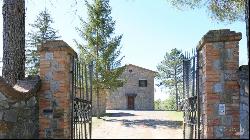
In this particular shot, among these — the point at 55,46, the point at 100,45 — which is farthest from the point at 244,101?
the point at 100,45

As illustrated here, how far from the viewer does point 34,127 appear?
7.80m

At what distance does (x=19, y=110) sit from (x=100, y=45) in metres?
18.3

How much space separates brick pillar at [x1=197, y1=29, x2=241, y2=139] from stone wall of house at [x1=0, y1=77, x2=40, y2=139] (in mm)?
3545

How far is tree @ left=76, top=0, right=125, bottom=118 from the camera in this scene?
25125mm

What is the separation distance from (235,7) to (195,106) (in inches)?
184

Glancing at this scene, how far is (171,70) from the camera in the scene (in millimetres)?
48562

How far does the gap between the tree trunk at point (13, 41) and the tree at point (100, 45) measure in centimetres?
1545

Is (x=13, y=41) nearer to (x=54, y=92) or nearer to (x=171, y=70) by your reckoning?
(x=54, y=92)

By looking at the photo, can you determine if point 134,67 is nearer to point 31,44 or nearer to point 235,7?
point 31,44

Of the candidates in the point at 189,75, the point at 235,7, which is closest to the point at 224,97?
the point at 189,75

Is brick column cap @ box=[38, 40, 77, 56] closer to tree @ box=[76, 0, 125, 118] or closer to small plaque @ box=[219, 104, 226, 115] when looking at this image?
small plaque @ box=[219, 104, 226, 115]

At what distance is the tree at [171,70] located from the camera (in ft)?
157

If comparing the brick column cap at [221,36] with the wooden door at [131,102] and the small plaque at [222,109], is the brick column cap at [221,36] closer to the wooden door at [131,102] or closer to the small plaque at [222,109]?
the small plaque at [222,109]

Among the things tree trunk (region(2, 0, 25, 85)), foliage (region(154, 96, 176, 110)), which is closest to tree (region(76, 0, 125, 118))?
tree trunk (region(2, 0, 25, 85))
